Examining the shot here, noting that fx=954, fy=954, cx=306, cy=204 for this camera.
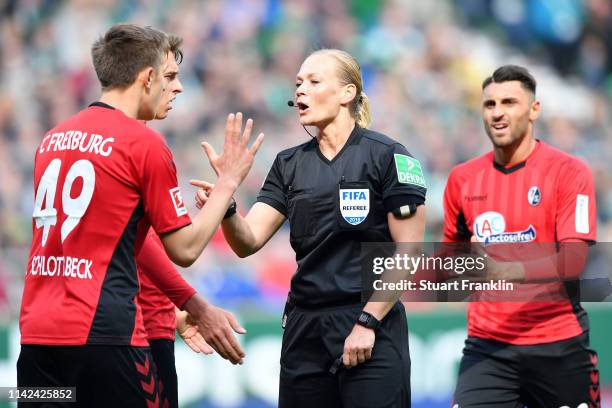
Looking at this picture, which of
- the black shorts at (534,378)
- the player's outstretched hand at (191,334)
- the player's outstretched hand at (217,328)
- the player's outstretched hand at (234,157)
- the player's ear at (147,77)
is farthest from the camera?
the black shorts at (534,378)

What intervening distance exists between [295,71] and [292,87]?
22cm

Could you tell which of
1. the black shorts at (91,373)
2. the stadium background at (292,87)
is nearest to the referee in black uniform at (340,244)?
the black shorts at (91,373)

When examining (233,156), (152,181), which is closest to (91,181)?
(152,181)

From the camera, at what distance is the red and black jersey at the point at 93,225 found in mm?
3775

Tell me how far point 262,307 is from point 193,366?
1134 mm

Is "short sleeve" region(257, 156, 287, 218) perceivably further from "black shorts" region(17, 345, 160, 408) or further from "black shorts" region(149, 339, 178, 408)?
"black shorts" region(17, 345, 160, 408)

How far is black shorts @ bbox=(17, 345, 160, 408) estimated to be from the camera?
12.3 ft

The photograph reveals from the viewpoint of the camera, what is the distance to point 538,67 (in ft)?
44.7

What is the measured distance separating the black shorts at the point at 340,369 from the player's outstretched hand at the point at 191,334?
44 cm

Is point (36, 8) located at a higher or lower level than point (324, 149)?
higher

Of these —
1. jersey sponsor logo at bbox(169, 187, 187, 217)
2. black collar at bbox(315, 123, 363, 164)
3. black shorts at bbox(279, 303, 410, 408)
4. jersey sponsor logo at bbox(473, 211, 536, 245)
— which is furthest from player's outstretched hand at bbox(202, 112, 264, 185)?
jersey sponsor logo at bbox(473, 211, 536, 245)

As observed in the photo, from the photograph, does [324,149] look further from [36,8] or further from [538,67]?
[538,67]

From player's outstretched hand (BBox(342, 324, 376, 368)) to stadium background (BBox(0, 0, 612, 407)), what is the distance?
165 inches

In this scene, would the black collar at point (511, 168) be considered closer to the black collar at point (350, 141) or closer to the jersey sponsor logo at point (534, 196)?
the jersey sponsor logo at point (534, 196)
